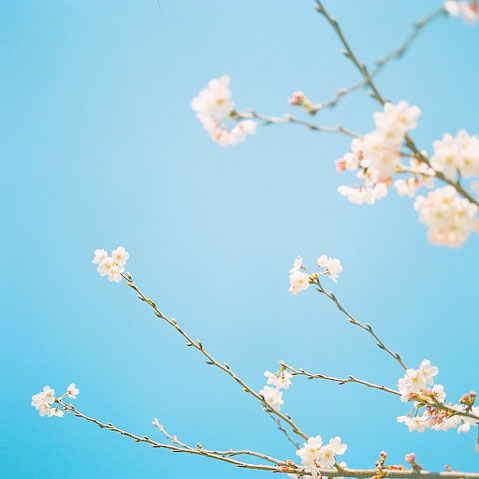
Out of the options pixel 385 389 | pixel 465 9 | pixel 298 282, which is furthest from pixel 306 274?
pixel 465 9

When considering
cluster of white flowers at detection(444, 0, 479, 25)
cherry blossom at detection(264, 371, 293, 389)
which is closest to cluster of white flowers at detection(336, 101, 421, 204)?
cluster of white flowers at detection(444, 0, 479, 25)

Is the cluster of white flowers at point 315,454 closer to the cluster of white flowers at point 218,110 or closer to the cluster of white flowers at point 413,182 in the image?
the cluster of white flowers at point 413,182

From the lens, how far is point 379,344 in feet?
9.52

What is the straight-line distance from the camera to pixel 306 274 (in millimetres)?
3346

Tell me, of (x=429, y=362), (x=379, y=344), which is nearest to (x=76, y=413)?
(x=379, y=344)

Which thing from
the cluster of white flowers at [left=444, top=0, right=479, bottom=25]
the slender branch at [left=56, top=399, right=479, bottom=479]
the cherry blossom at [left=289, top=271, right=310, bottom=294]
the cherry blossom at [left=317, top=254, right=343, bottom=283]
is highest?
the cherry blossom at [left=317, top=254, right=343, bottom=283]

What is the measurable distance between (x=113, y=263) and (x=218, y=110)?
2.34m

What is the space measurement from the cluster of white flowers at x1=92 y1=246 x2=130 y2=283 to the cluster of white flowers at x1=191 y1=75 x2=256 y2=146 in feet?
6.81

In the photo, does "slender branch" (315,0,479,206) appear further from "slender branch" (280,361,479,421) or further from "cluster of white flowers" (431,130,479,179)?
→ "slender branch" (280,361,479,421)

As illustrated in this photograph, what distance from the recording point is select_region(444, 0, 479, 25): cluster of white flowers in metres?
1.48

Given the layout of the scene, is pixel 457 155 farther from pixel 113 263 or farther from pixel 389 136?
pixel 113 263

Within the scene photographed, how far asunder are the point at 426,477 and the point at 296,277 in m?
1.67

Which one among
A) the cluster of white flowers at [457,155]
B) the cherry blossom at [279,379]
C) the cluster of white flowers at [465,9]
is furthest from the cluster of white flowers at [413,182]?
the cherry blossom at [279,379]

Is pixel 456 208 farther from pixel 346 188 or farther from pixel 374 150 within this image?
pixel 346 188
